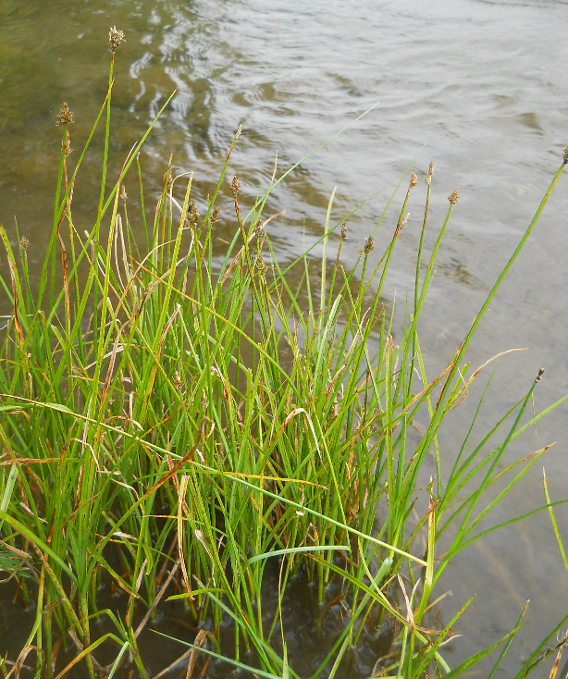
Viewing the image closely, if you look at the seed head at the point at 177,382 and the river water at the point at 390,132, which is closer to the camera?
the seed head at the point at 177,382

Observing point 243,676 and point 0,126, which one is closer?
point 243,676

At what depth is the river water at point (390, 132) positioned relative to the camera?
2.27m

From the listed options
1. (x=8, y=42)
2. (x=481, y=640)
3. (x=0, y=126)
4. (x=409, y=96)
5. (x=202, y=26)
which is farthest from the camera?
(x=202, y=26)

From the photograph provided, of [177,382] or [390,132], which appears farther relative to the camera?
[390,132]

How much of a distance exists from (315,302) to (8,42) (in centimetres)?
422

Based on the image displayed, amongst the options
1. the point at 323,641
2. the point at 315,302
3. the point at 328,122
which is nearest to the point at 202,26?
the point at 328,122

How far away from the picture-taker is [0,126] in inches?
161

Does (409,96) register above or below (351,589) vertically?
above

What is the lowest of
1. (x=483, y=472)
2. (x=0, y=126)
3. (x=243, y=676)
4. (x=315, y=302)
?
(x=243, y=676)

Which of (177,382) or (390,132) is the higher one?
(390,132)

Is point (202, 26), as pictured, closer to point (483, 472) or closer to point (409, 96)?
point (409, 96)

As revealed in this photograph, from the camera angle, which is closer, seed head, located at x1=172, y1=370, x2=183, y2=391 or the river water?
seed head, located at x1=172, y1=370, x2=183, y2=391

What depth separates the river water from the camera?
2271mm

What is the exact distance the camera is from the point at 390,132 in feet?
14.4
